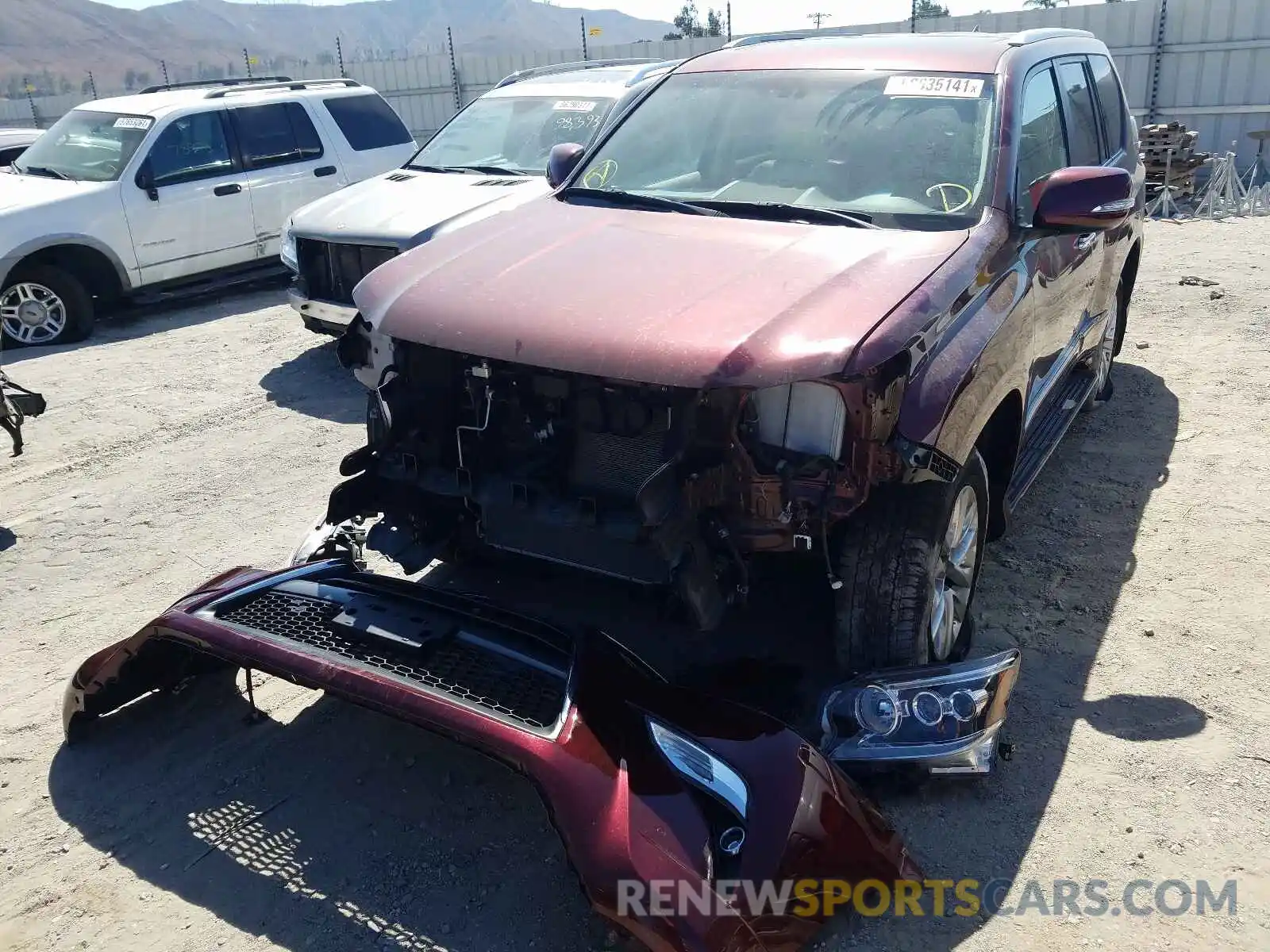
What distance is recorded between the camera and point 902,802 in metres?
3.07

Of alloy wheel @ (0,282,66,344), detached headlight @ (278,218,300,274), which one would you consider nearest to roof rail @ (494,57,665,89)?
detached headlight @ (278,218,300,274)

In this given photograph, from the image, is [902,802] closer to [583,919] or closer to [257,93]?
[583,919]

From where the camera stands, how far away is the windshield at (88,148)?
9.02 meters

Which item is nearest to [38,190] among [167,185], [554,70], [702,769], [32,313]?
[167,185]

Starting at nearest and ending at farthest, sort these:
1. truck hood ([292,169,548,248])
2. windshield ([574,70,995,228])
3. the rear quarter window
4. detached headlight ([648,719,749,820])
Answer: detached headlight ([648,719,749,820]) → windshield ([574,70,995,228]) → truck hood ([292,169,548,248]) → the rear quarter window

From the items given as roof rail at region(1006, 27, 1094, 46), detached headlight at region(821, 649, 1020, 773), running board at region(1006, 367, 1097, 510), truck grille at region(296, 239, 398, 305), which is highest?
roof rail at region(1006, 27, 1094, 46)

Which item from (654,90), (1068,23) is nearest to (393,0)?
(1068,23)

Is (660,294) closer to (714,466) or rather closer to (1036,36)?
(714,466)

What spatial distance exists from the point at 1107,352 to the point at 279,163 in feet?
24.9

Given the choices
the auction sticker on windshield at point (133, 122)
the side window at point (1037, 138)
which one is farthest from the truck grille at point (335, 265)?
the side window at point (1037, 138)

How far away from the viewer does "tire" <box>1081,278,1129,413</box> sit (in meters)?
5.69

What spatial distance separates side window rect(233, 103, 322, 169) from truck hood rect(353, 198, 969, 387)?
6877 millimetres

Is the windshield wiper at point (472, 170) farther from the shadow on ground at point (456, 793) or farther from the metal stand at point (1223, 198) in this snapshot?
the metal stand at point (1223, 198)

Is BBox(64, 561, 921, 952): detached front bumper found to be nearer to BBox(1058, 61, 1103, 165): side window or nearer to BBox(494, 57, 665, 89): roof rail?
BBox(1058, 61, 1103, 165): side window
